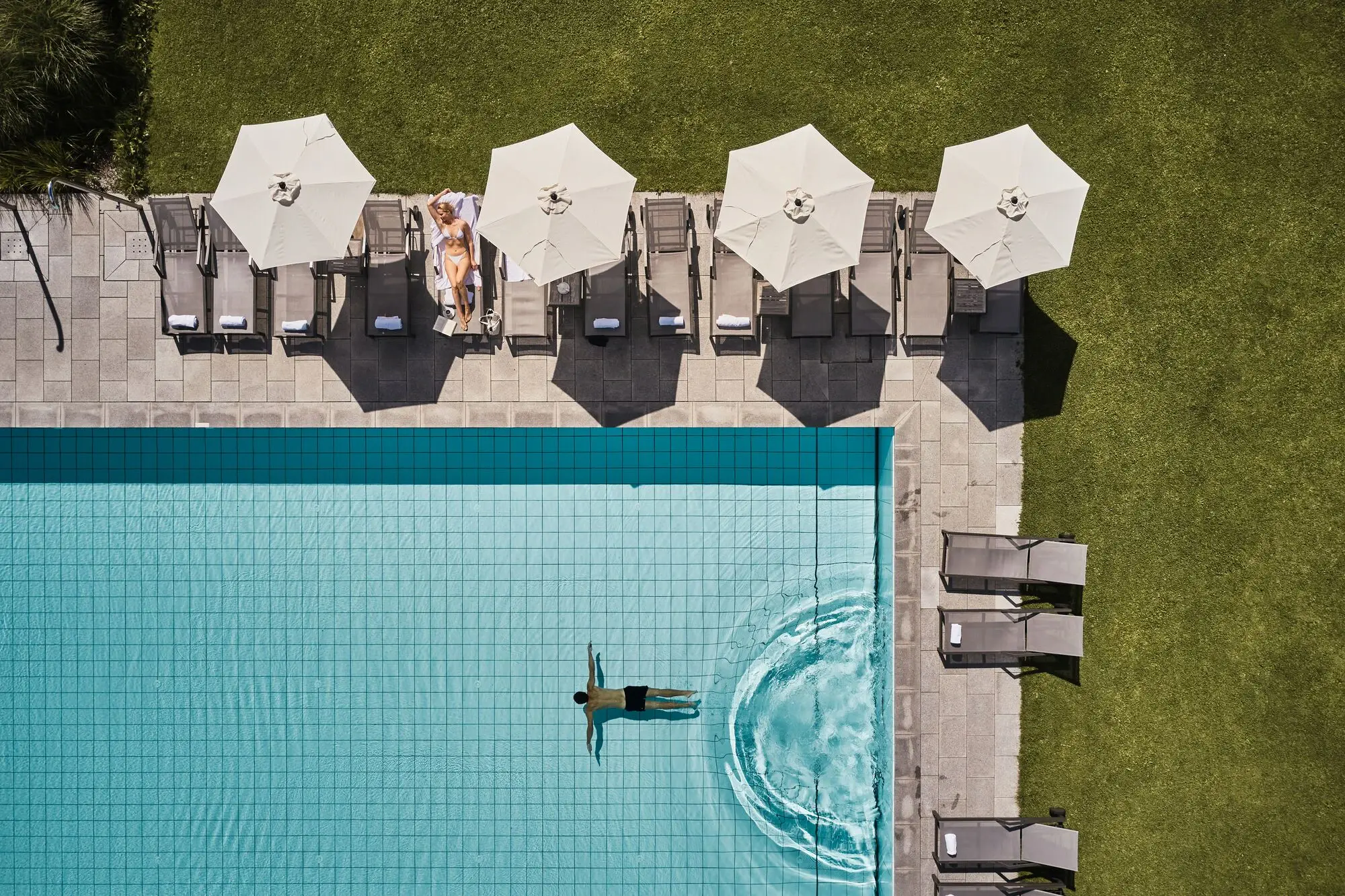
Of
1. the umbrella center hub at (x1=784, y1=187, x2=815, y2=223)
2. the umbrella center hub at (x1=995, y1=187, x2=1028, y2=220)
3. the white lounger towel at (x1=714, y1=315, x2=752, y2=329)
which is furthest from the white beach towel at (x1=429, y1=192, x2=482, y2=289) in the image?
the umbrella center hub at (x1=995, y1=187, x2=1028, y2=220)

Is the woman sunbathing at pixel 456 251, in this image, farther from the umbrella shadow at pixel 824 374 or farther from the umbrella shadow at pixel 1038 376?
the umbrella shadow at pixel 1038 376

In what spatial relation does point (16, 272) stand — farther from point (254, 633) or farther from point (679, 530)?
point (679, 530)

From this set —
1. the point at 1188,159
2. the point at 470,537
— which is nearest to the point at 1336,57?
the point at 1188,159

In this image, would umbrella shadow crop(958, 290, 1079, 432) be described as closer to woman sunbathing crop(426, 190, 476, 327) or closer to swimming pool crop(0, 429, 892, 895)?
swimming pool crop(0, 429, 892, 895)

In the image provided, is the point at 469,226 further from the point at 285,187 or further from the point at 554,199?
the point at 285,187

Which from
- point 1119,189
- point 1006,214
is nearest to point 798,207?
point 1006,214

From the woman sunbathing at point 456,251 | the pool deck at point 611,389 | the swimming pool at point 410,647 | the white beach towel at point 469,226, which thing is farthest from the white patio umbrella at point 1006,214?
the woman sunbathing at point 456,251
